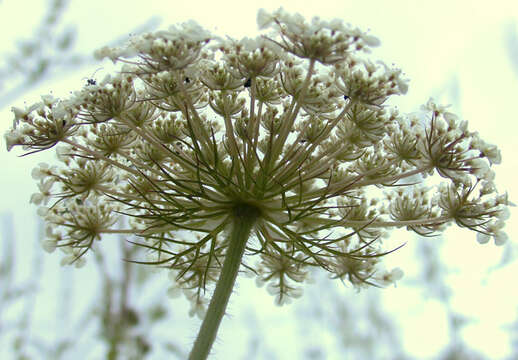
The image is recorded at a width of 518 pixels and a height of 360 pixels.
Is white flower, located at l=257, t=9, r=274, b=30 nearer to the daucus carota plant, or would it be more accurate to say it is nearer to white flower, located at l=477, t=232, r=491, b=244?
the daucus carota plant

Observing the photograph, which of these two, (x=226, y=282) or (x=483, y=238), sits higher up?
(x=483, y=238)

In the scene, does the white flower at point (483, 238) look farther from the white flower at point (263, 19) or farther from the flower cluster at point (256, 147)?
the white flower at point (263, 19)

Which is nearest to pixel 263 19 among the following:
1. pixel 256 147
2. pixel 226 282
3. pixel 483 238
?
pixel 256 147

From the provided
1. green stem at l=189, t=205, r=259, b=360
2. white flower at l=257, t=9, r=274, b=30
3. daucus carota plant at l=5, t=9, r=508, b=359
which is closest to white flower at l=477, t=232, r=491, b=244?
daucus carota plant at l=5, t=9, r=508, b=359

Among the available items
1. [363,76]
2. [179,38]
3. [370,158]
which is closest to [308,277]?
[370,158]

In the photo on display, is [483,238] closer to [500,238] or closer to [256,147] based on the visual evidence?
[500,238]

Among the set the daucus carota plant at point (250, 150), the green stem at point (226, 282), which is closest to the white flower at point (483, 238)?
the daucus carota plant at point (250, 150)

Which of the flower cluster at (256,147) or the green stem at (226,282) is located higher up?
the flower cluster at (256,147)
